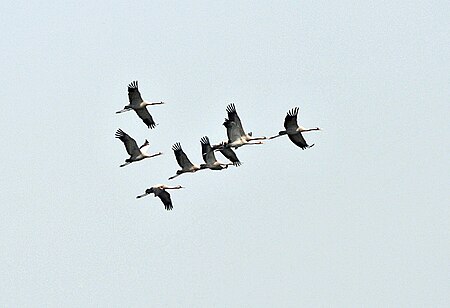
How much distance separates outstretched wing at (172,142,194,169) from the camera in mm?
109562

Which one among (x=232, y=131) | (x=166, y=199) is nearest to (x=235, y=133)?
(x=232, y=131)

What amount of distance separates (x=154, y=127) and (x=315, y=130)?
→ 894 centimetres

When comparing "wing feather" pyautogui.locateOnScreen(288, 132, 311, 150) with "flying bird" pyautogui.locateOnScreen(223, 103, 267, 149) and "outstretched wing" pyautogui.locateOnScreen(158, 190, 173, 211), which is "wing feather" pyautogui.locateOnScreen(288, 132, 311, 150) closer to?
"flying bird" pyautogui.locateOnScreen(223, 103, 267, 149)

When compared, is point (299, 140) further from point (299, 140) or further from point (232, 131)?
point (232, 131)

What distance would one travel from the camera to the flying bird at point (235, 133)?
10756cm

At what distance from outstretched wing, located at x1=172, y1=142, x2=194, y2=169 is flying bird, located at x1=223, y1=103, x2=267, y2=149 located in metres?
2.33

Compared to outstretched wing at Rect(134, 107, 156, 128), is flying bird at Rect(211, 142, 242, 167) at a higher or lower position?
lower

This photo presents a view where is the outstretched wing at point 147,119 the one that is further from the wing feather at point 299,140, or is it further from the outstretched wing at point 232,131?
the wing feather at point 299,140

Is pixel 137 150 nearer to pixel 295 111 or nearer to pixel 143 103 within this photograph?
pixel 143 103

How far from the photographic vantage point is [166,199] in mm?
113750

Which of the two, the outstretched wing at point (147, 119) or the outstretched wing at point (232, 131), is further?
the outstretched wing at point (147, 119)

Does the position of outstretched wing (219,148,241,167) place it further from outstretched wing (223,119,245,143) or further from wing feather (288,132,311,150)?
wing feather (288,132,311,150)

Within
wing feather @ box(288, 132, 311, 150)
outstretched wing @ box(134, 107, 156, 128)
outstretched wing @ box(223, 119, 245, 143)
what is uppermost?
outstretched wing @ box(134, 107, 156, 128)

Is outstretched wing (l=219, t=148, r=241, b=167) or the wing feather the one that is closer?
the wing feather
